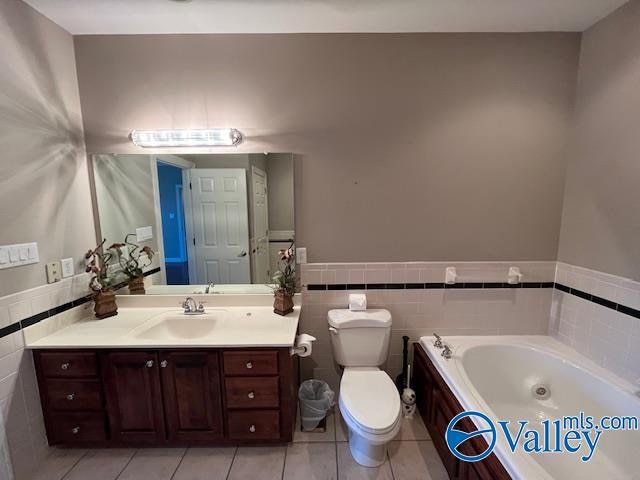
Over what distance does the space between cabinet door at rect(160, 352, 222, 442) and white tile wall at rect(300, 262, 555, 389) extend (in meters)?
0.70

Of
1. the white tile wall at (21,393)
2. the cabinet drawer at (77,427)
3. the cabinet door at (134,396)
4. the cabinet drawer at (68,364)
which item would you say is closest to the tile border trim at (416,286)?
the cabinet door at (134,396)

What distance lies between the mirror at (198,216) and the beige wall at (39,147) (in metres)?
0.17

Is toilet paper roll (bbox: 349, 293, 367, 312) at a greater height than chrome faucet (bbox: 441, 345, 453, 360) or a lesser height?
greater

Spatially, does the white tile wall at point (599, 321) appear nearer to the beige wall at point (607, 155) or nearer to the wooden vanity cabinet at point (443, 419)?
the beige wall at point (607, 155)

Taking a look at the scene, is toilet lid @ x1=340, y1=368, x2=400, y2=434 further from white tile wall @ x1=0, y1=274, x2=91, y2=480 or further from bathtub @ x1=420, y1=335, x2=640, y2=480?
white tile wall @ x1=0, y1=274, x2=91, y2=480

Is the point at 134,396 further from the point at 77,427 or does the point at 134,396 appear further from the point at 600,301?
the point at 600,301

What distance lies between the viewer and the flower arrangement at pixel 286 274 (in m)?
1.92

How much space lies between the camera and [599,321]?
5.59ft

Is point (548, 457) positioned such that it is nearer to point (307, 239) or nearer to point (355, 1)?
point (307, 239)

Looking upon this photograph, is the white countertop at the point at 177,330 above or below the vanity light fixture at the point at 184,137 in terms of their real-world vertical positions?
below

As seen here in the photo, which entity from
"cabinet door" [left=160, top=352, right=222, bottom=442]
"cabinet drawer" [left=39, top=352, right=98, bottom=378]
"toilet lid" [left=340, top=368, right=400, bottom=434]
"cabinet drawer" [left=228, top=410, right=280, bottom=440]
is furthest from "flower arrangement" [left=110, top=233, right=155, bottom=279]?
"toilet lid" [left=340, top=368, right=400, bottom=434]

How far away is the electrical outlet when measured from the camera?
1.65 meters

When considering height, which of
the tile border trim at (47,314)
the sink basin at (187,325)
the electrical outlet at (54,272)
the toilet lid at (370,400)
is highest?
the electrical outlet at (54,272)

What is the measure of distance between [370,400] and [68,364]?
1692mm
